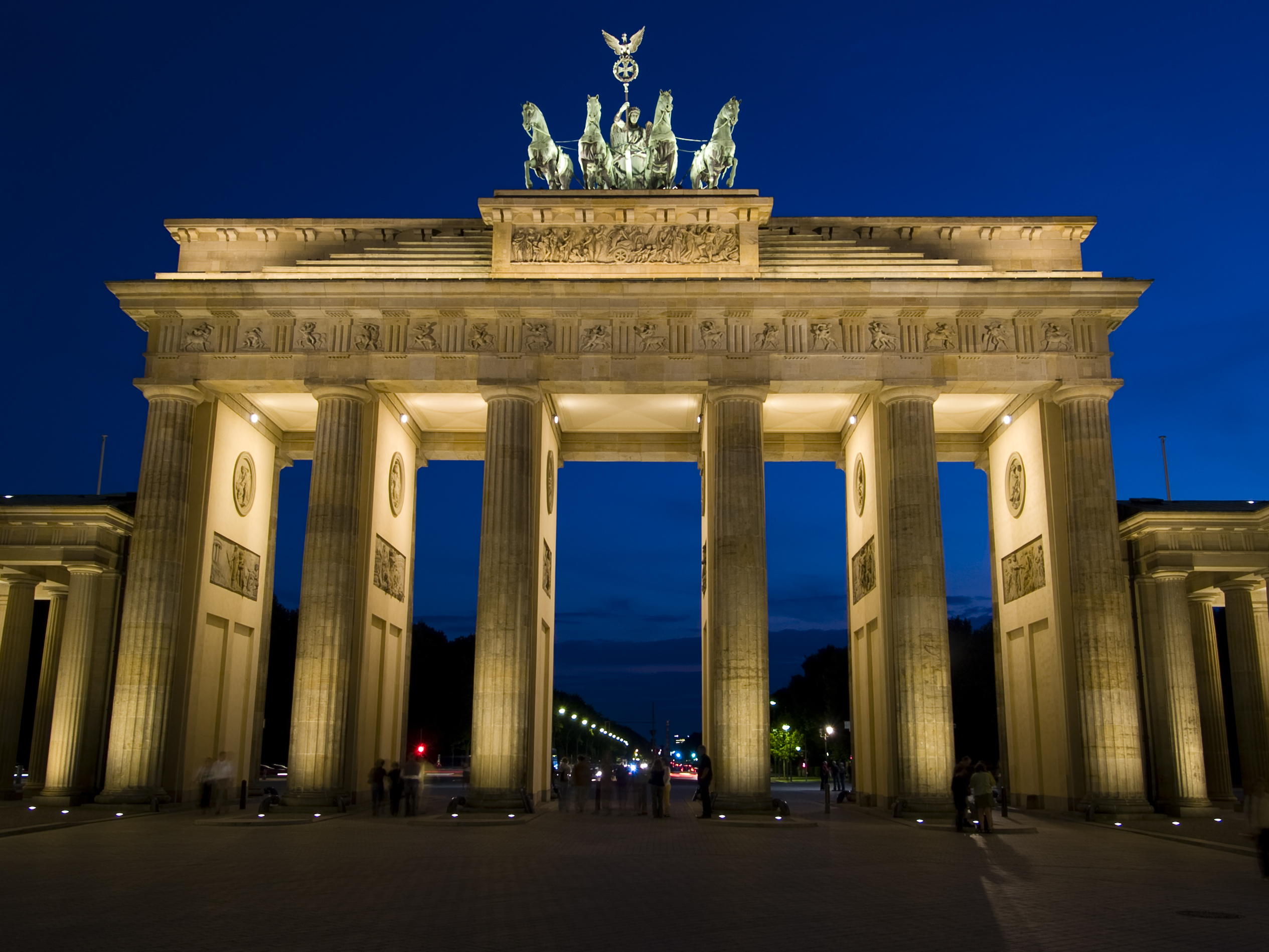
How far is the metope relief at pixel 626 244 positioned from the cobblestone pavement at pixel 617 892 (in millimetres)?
17224

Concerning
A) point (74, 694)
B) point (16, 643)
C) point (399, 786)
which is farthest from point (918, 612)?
point (16, 643)

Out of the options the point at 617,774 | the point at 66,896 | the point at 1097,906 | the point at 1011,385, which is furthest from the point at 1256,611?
the point at 66,896

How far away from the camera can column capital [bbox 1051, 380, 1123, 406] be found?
105 feet

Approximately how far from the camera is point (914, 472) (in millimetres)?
31844

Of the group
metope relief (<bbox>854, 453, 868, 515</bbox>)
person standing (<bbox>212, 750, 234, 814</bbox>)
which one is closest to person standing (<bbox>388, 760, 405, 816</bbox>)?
person standing (<bbox>212, 750, 234, 814</bbox>)

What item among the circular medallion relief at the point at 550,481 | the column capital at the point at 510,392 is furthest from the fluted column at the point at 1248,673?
the column capital at the point at 510,392

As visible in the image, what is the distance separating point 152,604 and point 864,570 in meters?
21.8

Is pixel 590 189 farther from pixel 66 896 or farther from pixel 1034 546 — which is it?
pixel 66 896

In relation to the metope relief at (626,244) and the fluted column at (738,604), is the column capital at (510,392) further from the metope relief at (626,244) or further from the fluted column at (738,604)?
the fluted column at (738,604)

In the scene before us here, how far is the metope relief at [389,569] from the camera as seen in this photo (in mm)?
34812

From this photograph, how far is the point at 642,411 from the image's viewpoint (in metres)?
37.8

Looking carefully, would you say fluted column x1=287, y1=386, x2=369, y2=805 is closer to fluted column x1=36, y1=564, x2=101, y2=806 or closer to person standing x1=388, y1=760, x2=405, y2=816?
person standing x1=388, y1=760, x2=405, y2=816

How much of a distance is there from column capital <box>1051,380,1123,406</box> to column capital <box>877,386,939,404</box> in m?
3.61

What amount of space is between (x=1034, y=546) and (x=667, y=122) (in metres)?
17.4
